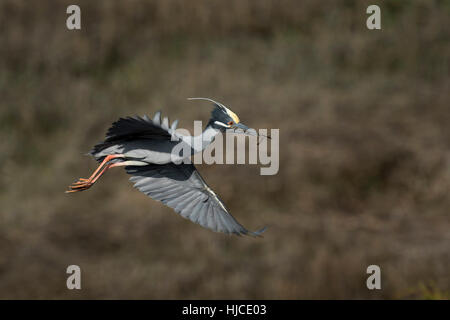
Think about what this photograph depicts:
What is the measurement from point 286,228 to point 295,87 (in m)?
3.08

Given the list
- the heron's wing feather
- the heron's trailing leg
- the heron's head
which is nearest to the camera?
the heron's wing feather

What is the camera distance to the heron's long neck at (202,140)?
13.7 feet

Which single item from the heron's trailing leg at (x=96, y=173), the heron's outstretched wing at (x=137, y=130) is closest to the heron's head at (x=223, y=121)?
the heron's outstretched wing at (x=137, y=130)

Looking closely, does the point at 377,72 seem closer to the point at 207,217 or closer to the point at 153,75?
the point at 153,75

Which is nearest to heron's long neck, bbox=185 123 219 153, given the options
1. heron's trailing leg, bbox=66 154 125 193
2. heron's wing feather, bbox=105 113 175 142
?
heron's wing feather, bbox=105 113 175 142

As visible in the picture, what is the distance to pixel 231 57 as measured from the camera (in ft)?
45.0

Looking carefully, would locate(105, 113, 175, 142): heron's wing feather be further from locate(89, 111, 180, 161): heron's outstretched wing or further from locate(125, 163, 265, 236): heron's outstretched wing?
locate(125, 163, 265, 236): heron's outstretched wing

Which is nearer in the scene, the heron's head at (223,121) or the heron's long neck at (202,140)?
the heron's long neck at (202,140)

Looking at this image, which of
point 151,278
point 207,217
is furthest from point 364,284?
point 207,217

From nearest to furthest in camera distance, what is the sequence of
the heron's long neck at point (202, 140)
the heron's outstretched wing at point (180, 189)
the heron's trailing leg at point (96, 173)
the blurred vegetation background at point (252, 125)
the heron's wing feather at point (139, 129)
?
the heron's wing feather at point (139, 129) < the heron's trailing leg at point (96, 173) < the heron's long neck at point (202, 140) < the heron's outstretched wing at point (180, 189) < the blurred vegetation background at point (252, 125)

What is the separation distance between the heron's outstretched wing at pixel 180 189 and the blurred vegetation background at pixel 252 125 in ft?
18.1

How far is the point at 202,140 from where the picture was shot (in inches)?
167

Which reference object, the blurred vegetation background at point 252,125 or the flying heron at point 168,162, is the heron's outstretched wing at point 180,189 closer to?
the flying heron at point 168,162

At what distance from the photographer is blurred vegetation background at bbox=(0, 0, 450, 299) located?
10859 millimetres
